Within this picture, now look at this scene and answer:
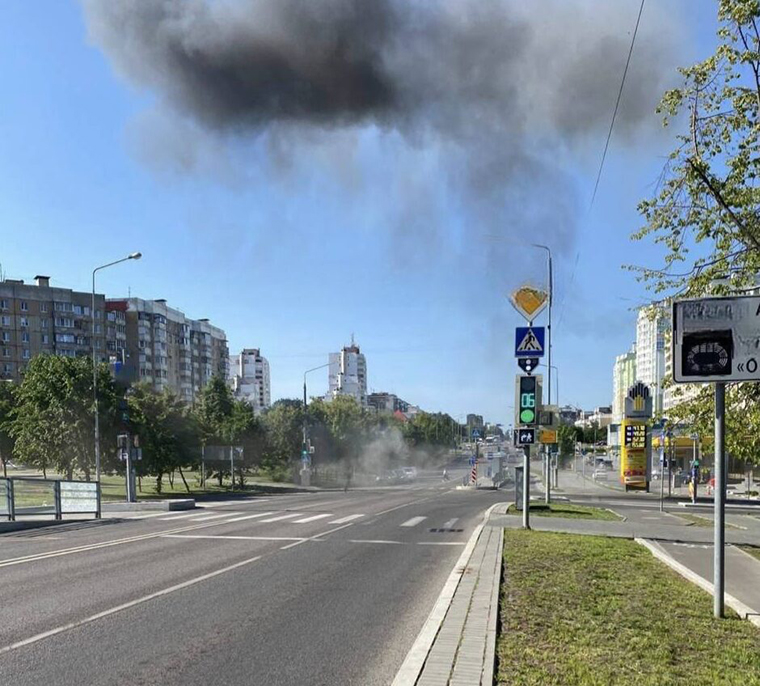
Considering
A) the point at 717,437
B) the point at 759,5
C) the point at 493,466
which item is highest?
the point at 759,5

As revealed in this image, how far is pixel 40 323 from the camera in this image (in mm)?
Answer: 98000

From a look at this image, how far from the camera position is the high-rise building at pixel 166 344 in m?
110

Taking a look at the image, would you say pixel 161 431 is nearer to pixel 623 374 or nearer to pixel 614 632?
pixel 614 632

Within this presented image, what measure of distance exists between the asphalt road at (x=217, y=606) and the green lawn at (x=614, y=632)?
108 cm

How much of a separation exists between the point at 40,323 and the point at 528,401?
324 ft

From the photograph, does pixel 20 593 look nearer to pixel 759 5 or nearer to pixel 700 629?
pixel 700 629

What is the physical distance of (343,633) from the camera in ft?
21.1

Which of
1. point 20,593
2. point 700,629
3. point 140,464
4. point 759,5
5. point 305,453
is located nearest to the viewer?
point 700,629

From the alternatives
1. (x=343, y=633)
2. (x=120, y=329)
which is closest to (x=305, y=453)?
(x=343, y=633)

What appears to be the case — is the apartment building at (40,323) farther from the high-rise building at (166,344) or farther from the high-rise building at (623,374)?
the high-rise building at (623,374)

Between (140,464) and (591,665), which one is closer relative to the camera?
(591,665)

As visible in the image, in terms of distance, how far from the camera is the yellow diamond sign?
47.5 ft

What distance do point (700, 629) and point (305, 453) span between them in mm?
47253

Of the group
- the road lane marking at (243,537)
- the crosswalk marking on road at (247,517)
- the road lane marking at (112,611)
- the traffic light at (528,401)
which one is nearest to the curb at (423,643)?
the road lane marking at (112,611)
